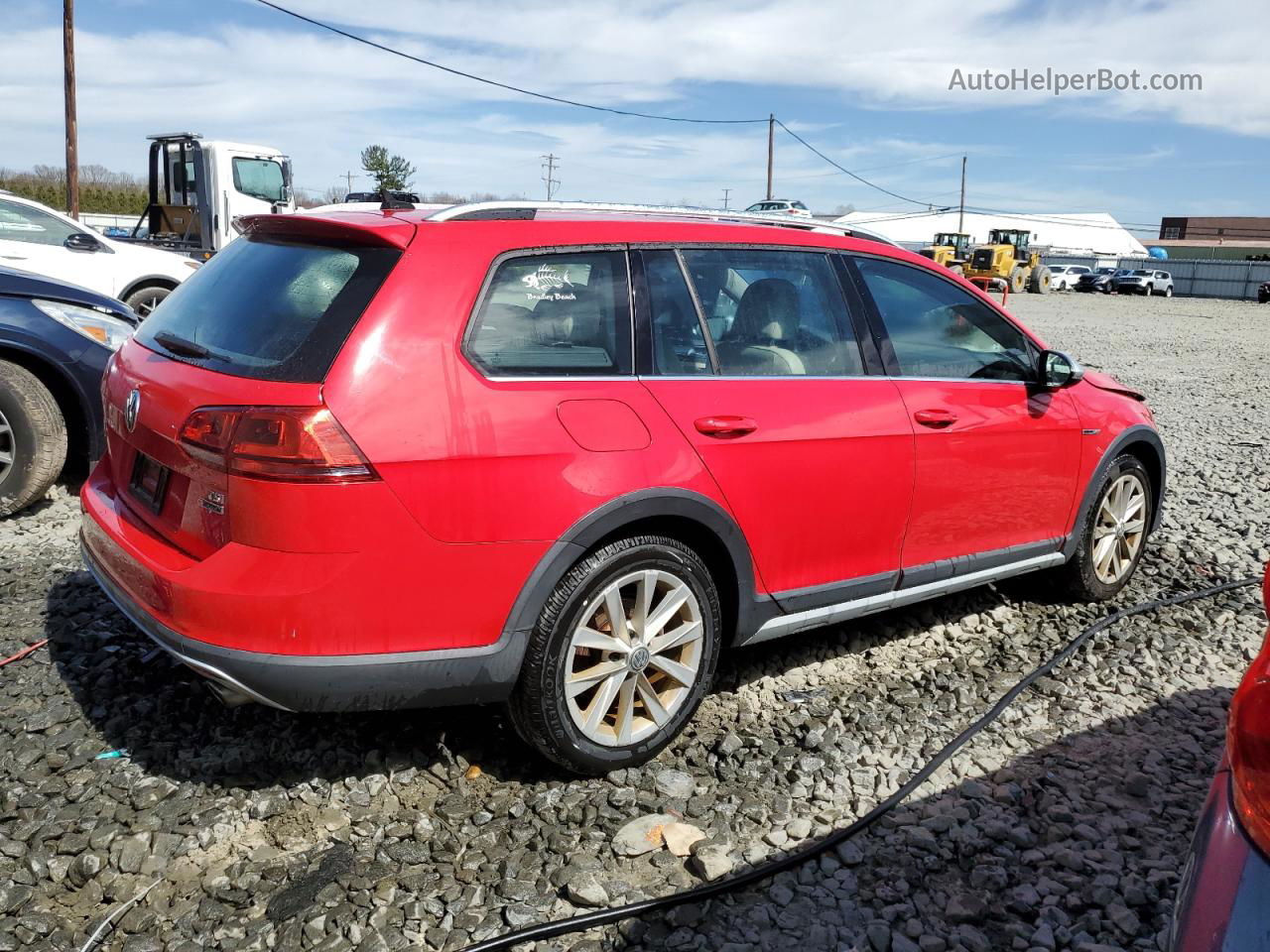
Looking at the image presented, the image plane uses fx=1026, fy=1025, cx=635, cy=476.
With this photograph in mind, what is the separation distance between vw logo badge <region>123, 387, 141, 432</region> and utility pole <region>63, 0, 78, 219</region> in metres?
23.1

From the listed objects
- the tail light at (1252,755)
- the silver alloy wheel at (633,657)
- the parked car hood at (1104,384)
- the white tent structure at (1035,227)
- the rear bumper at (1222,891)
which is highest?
the white tent structure at (1035,227)

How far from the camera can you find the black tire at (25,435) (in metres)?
5.37

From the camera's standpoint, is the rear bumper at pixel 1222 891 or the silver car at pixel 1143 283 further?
the silver car at pixel 1143 283

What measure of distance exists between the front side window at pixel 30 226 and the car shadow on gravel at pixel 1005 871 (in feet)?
32.7

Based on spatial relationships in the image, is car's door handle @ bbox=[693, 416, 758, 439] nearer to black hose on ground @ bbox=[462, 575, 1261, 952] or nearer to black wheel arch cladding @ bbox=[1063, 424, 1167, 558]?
black hose on ground @ bbox=[462, 575, 1261, 952]

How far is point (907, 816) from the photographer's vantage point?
10.3ft

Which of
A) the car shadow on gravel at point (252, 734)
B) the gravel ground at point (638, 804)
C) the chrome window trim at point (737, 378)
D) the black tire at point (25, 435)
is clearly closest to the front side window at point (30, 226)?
the black tire at point (25, 435)

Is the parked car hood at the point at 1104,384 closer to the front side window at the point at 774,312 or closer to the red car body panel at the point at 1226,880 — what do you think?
the front side window at the point at 774,312

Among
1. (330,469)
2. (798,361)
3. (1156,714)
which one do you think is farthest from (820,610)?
(330,469)

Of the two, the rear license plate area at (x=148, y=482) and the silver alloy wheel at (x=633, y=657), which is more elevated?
the rear license plate area at (x=148, y=482)

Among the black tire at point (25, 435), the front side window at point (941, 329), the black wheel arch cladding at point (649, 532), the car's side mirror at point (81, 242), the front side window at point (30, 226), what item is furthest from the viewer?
the car's side mirror at point (81, 242)

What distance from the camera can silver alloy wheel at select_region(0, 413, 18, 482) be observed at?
5.42 metres

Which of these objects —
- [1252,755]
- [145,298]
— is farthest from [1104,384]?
[145,298]

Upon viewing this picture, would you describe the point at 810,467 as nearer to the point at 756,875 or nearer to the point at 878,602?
the point at 878,602
